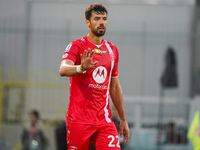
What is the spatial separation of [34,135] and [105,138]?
19.3ft

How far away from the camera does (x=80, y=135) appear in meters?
5.36

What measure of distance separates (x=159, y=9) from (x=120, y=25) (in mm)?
1140

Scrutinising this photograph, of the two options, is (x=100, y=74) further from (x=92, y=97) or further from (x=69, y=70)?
(x=69, y=70)

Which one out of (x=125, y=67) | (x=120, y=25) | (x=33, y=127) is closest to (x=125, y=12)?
(x=120, y=25)

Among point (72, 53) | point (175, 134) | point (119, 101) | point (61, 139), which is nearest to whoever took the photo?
point (72, 53)

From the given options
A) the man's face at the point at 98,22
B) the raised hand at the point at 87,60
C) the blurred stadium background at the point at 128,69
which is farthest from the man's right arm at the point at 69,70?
the blurred stadium background at the point at 128,69

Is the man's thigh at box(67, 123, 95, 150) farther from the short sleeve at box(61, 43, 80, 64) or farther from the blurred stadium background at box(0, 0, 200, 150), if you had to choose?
the blurred stadium background at box(0, 0, 200, 150)

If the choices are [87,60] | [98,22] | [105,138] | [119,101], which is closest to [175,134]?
[119,101]

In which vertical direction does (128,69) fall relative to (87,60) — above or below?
below

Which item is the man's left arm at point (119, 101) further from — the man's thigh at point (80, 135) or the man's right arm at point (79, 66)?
the man's right arm at point (79, 66)

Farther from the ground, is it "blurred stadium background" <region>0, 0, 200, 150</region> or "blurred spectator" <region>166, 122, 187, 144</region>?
"blurred stadium background" <region>0, 0, 200, 150</region>

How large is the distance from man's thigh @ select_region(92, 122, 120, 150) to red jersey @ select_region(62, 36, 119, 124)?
0.08 meters

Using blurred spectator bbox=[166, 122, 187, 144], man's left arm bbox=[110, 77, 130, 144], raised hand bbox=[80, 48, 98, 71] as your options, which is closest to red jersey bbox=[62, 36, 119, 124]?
man's left arm bbox=[110, 77, 130, 144]

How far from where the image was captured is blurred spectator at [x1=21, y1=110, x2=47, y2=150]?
1102 cm
